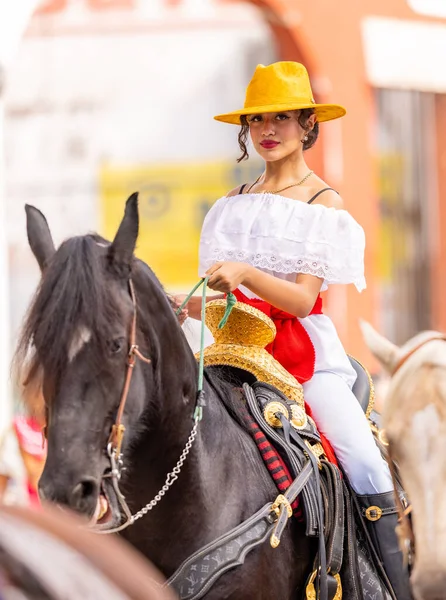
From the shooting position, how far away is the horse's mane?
10.2ft

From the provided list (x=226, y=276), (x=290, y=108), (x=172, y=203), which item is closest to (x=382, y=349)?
(x=226, y=276)

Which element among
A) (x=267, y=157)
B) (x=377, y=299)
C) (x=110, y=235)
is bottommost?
(x=377, y=299)

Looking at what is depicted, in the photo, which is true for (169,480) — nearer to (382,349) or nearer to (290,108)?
(382,349)

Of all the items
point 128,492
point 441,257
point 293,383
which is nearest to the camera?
point 128,492

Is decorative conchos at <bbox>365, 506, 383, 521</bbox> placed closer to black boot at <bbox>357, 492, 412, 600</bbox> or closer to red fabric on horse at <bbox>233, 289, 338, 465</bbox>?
black boot at <bbox>357, 492, 412, 600</bbox>

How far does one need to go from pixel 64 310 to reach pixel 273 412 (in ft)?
2.93

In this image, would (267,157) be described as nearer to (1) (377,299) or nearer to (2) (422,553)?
(2) (422,553)

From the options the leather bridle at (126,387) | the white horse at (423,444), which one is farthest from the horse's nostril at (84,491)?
the white horse at (423,444)

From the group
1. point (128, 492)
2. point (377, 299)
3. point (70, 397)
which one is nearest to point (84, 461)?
point (70, 397)

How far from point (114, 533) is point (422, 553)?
3.57ft

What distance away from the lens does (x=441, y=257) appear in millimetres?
12477

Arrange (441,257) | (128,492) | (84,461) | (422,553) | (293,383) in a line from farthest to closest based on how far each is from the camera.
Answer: (441,257)
(293,383)
(128,492)
(84,461)
(422,553)

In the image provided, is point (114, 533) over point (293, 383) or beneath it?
beneath

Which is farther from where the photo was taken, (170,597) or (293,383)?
(293,383)
